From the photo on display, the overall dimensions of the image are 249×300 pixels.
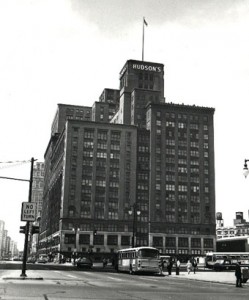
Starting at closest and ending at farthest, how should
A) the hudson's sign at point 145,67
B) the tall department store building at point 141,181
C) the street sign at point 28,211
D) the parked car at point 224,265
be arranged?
the street sign at point 28,211, the parked car at point 224,265, the tall department store building at point 141,181, the hudson's sign at point 145,67

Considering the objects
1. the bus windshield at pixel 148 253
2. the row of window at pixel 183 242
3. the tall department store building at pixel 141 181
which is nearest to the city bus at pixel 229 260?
the bus windshield at pixel 148 253

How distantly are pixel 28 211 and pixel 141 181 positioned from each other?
120 metres

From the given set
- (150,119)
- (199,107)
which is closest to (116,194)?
(150,119)

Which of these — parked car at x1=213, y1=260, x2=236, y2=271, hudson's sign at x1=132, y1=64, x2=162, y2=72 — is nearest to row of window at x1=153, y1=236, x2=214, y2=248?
hudson's sign at x1=132, y1=64, x2=162, y2=72

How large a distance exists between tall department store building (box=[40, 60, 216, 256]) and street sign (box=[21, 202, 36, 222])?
350ft

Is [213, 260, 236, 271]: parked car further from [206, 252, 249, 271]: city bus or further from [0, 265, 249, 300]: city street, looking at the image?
[0, 265, 249, 300]: city street

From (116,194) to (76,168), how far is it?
16.0 meters

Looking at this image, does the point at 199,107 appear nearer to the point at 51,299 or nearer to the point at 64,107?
the point at 64,107

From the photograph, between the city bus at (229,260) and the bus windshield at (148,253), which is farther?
the city bus at (229,260)

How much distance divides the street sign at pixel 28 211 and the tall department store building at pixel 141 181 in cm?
10681

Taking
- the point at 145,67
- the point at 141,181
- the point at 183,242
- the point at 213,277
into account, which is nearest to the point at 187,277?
the point at 213,277

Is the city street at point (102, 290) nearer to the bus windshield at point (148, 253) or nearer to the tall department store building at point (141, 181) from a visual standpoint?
the bus windshield at point (148, 253)

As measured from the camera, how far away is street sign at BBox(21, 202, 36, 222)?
29.9 metres

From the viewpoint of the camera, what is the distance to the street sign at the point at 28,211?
98.2 feet
